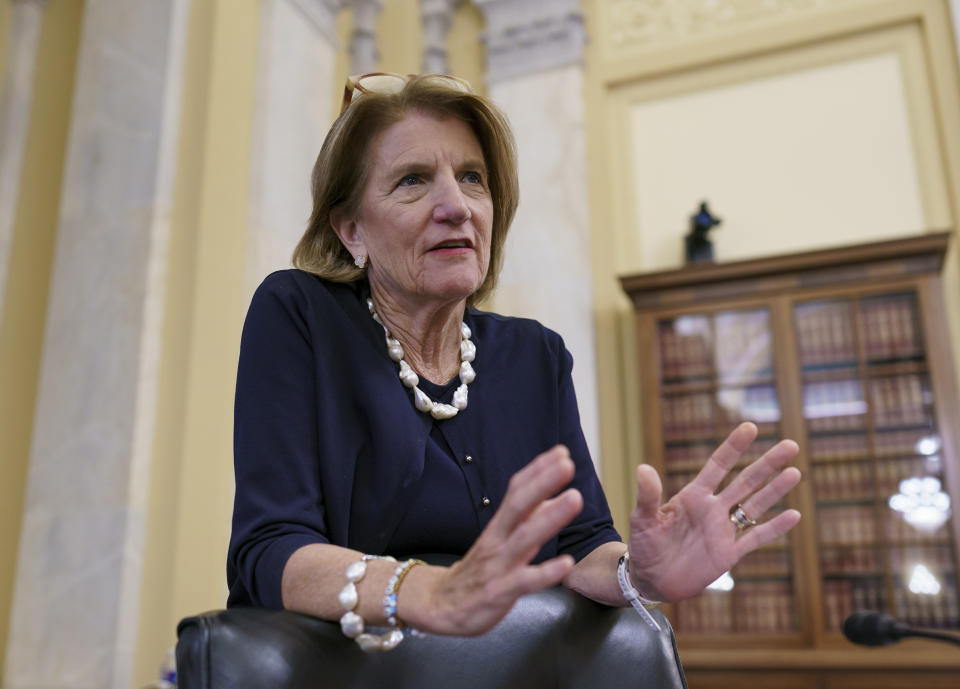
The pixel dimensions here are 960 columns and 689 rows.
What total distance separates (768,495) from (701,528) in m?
0.11

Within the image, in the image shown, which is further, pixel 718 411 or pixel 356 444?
pixel 718 411

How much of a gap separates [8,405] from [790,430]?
392 centimetres

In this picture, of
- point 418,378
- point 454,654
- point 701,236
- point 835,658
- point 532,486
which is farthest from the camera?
point 701,236

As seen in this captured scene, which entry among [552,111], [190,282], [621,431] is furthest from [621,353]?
[190,282]

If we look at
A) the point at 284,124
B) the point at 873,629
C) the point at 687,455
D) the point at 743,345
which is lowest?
the point at 873,629

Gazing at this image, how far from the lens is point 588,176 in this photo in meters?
5.67

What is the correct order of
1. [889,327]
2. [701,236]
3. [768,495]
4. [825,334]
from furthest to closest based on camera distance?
[701,236]
[825,334]
[889,327]
[768,495]

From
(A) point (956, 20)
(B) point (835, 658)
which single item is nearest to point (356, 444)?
(B) point (835, 658)

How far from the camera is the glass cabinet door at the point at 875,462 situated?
4.35 meters

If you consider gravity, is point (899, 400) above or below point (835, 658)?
above

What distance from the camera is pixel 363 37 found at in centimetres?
577

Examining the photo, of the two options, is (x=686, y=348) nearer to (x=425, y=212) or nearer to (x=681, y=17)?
(x=681, y=17)

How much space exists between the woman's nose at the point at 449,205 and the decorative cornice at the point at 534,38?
15.3ft

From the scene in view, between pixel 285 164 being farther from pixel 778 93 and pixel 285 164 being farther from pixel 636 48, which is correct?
pixel 778 93
